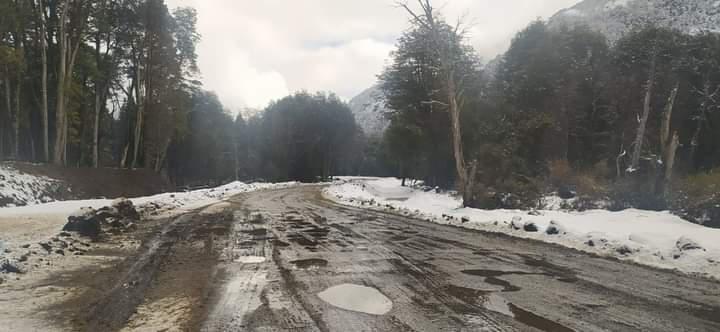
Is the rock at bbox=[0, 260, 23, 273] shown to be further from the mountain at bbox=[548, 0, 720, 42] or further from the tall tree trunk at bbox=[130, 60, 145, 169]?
the mountain at bbox=[548, 0, 720, 42]

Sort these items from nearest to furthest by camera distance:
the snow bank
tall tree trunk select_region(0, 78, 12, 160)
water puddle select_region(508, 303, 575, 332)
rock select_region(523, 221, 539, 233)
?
1. water puddle select_region(508, 303, 575, 332)
2. rock select_region(523, 221, 539, 233)
3. the snow bank
4. tall tree trunk select_region(0, 78, 12, 160)

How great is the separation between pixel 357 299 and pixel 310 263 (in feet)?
6.57

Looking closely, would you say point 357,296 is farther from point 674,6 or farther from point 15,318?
point 674,6

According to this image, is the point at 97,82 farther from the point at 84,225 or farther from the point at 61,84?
the point at 84,225

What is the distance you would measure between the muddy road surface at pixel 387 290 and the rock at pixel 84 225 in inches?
65.4

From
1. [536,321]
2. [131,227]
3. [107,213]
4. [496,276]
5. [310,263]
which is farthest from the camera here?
[107,213]

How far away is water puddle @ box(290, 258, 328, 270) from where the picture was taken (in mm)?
6281

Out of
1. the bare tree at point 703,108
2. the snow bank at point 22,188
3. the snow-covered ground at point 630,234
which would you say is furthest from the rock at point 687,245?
the bare tree at point 703,108

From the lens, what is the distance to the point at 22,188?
54.7ft

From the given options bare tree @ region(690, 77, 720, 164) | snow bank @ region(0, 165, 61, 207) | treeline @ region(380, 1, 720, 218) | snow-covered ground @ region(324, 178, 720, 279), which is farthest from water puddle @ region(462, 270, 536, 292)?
bare tree @ region(690, 77, 720, 164)

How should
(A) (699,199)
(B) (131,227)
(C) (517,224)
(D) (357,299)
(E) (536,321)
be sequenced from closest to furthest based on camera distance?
(E) (536,321) < (D) (357,299) < (C) (517,224) < (A) (699,199) < (B) (131,227)

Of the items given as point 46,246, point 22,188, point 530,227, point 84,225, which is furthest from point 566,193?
point 22,188

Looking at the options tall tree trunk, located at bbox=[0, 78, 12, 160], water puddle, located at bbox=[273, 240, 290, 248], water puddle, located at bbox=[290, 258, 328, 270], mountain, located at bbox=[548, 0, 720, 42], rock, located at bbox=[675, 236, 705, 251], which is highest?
mountain, located at bbox=[548, 0, 720, 42]

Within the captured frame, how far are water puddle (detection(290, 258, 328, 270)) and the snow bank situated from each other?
537 inches
